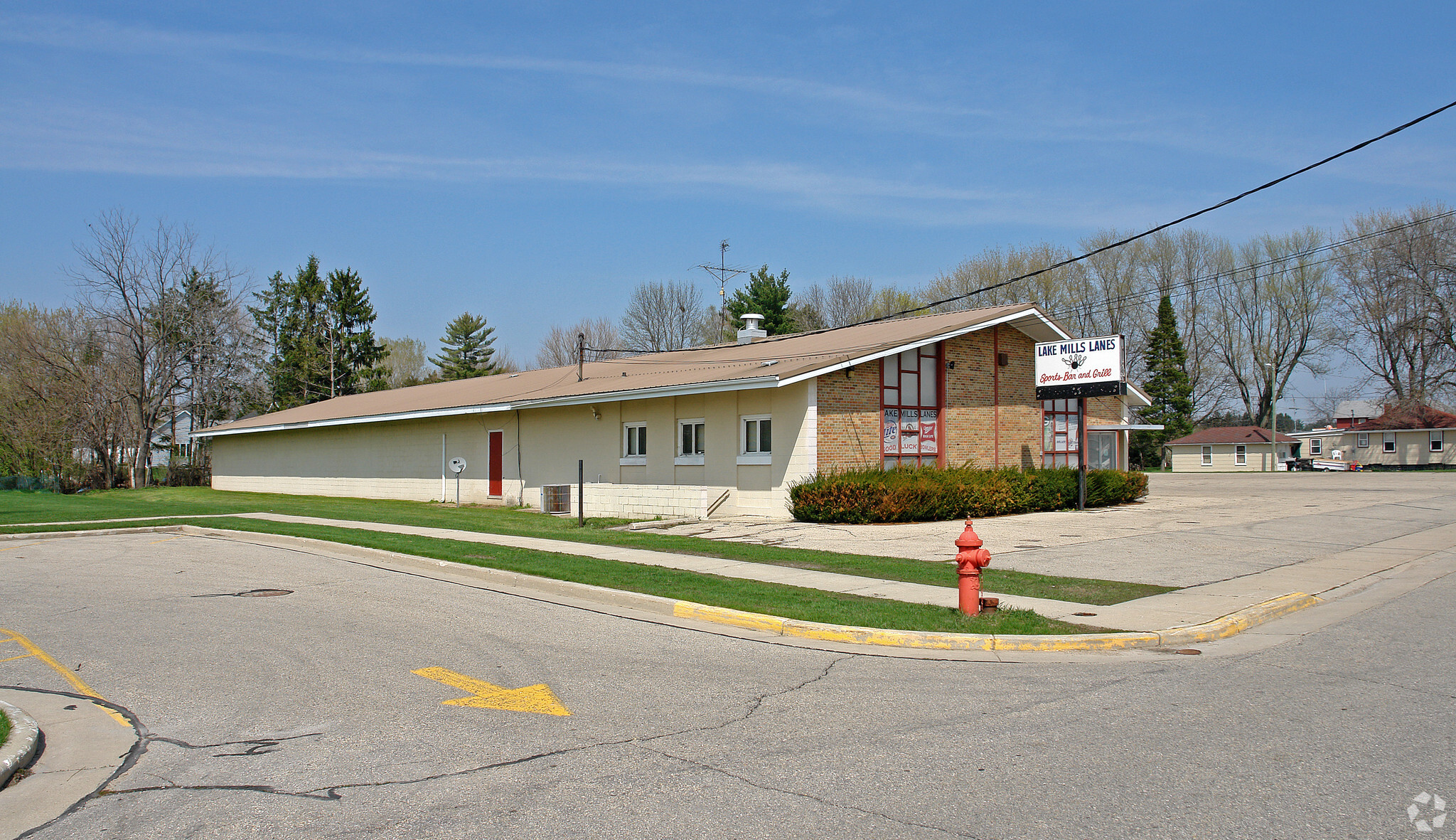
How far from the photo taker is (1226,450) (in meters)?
66.0

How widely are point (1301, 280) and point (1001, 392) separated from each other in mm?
52307

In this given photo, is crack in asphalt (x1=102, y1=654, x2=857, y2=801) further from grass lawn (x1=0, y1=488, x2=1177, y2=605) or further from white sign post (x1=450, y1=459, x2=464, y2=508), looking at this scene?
white sign post (x1=450, y1=459, x2=464, y2=508)

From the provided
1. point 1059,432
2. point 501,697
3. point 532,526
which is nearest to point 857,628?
point 501,697

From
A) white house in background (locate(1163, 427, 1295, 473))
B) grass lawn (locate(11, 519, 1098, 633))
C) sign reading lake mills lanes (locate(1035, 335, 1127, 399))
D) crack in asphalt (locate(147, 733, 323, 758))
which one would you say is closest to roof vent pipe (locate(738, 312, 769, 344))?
sign reading lake mills lanes (locate(1035, 335, 1127, 399))

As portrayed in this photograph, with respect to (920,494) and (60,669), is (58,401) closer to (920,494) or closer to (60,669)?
(920,494)

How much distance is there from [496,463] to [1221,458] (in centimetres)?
5357

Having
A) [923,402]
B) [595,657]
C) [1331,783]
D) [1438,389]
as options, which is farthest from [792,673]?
[1438,389]

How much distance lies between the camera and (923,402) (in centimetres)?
2522

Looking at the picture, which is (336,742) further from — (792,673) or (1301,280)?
(1301,280)

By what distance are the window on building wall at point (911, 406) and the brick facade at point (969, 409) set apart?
0.27 metres

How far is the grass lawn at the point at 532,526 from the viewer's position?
12.5 meters

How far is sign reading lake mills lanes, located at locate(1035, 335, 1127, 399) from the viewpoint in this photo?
25219mm

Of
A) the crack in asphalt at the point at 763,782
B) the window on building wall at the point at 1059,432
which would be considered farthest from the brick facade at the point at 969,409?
the crack in asphalt at the point at 763,782

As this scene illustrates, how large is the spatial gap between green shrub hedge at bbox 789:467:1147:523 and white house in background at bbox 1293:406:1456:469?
49.9 meters
